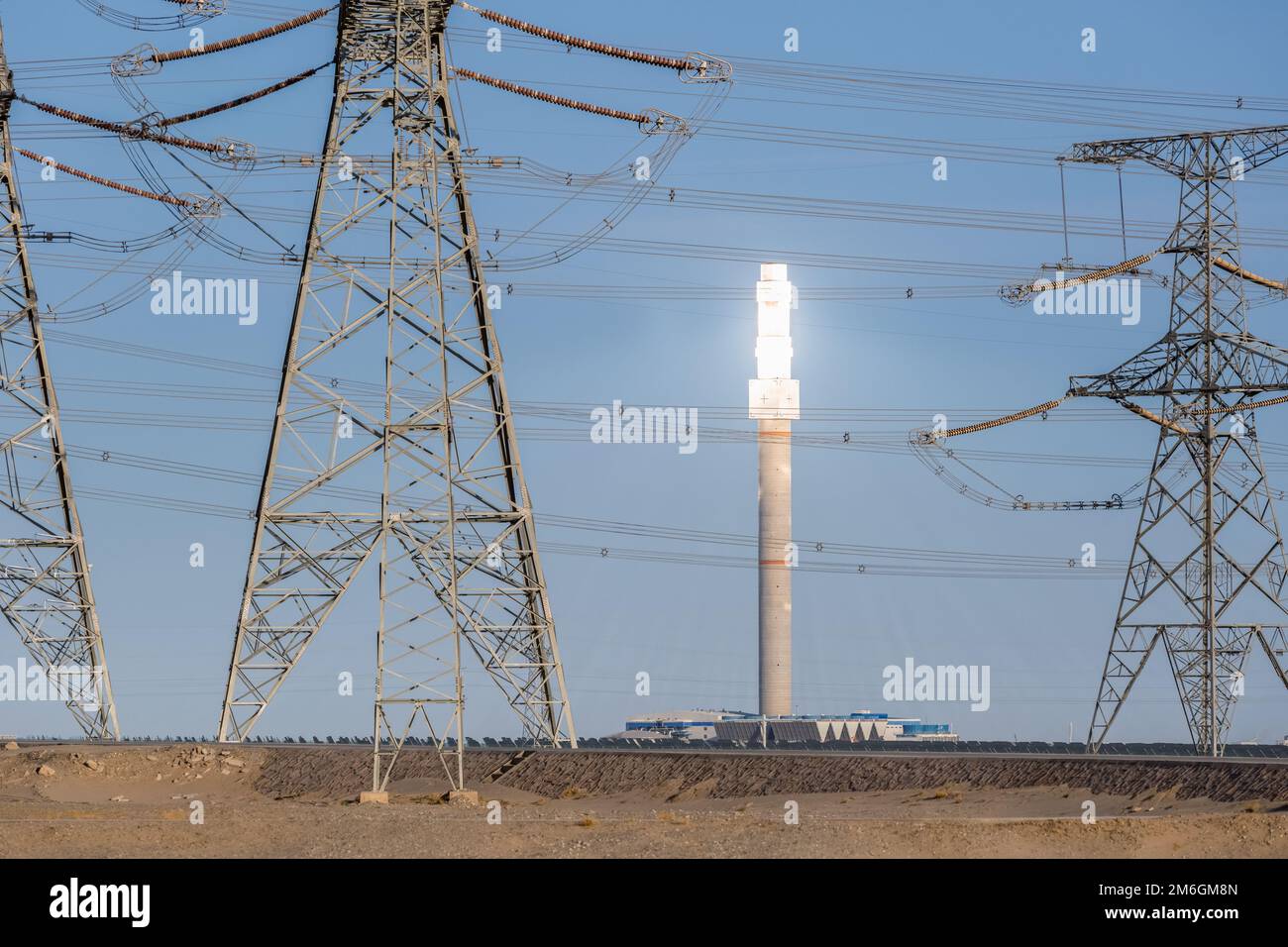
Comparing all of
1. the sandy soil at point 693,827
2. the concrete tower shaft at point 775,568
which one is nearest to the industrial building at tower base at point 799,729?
the concrete tower shaft at point 775,568

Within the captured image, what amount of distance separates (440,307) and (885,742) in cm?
3423

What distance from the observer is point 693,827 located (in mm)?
40656

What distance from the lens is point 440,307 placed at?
53.0 meters

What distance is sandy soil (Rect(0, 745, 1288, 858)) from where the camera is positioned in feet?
122

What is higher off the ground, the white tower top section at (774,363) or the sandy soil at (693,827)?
the white tower top section at (774,363)

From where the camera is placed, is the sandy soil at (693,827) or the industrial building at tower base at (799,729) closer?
the sandy soil at (693,827)

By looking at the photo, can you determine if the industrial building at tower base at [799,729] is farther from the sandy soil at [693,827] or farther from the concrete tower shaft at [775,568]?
the sandy soil at [693,827]

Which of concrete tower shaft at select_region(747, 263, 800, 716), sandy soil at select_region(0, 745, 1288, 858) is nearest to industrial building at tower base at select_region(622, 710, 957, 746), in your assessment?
concrete tower shaft at select_region(747, 263, 800, 716)

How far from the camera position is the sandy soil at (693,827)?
37.1 metres

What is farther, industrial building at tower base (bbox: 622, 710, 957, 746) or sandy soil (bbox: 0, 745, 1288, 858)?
industrial building at tower base (bbox: 622, 710, 957, 746)

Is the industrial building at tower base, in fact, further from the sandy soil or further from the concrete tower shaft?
the sandy soil
